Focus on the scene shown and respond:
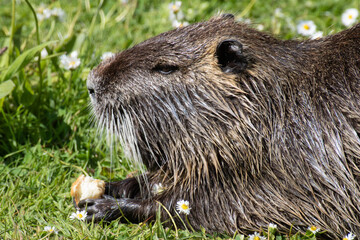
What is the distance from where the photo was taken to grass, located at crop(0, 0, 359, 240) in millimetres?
2656

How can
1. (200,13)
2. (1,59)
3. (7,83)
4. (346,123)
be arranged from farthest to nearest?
(200,13) → (1,59) → (7,83) → (346,123)

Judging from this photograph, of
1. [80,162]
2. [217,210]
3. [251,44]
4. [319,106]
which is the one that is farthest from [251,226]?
[80,162]

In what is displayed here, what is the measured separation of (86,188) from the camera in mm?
2893

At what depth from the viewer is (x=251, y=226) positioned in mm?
2625

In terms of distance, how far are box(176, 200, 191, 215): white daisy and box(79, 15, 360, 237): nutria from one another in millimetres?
38

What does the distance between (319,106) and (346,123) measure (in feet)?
0.52

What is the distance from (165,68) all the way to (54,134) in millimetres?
1233

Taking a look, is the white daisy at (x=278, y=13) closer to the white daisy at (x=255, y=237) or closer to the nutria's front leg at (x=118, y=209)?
the nutria's front leg at (x=118, y=209)

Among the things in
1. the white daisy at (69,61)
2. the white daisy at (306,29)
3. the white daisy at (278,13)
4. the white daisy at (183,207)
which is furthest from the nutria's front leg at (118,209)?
the white daisy at (278,13)

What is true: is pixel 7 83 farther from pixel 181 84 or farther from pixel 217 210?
pixel 217 210

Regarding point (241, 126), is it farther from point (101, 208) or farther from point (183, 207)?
point (101, 208)

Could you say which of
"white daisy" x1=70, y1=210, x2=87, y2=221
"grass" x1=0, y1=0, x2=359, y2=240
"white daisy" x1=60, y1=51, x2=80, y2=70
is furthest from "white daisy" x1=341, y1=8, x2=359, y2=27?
"white daisy" x1=70, y1=210, x2=87, y2=221

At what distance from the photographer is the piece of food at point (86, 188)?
113 inches

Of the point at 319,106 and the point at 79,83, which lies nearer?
the point at 319,106
